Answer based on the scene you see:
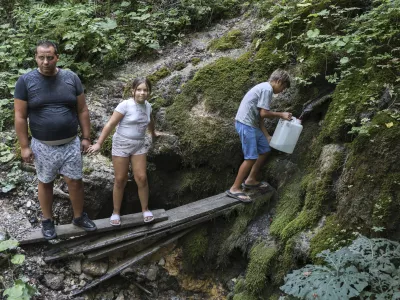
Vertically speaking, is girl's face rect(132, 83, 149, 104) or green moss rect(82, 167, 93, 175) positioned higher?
girl's face rect(132, 83, 149, 104)

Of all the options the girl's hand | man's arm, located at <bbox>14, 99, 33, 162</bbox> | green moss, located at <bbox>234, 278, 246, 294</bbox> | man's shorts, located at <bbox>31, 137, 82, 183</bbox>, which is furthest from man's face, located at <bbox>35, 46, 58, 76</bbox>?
green moss, located at <bbox>234, 278, 246, 294</bbox>

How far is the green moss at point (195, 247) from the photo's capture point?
5027 millimetres

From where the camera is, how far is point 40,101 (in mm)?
3820

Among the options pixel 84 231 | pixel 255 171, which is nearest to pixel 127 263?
pixel 84 231

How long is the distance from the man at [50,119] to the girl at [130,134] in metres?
0.27

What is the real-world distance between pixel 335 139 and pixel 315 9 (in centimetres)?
216

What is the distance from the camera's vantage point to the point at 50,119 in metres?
3.89

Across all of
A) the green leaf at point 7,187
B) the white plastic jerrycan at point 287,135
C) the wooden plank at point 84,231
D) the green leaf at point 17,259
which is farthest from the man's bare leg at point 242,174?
the green leaf at point 7,187

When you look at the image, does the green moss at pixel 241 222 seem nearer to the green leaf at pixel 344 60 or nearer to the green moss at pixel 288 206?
the green moss at pixel 288 206

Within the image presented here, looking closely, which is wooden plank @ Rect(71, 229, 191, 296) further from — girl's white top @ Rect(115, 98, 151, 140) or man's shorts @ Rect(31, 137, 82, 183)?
girl's white top @ Rect(115, 98, 151, 140)

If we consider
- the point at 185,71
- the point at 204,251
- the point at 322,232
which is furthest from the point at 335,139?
the point at 185,71

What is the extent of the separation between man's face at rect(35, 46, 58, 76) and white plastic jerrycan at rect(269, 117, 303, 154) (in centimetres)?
263

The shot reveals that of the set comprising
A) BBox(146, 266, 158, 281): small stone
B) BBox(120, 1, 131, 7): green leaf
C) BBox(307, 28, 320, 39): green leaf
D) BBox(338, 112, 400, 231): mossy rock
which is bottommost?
BBox(146, 266, 158, 281): small stone

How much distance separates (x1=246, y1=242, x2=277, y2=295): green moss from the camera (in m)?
4.10
